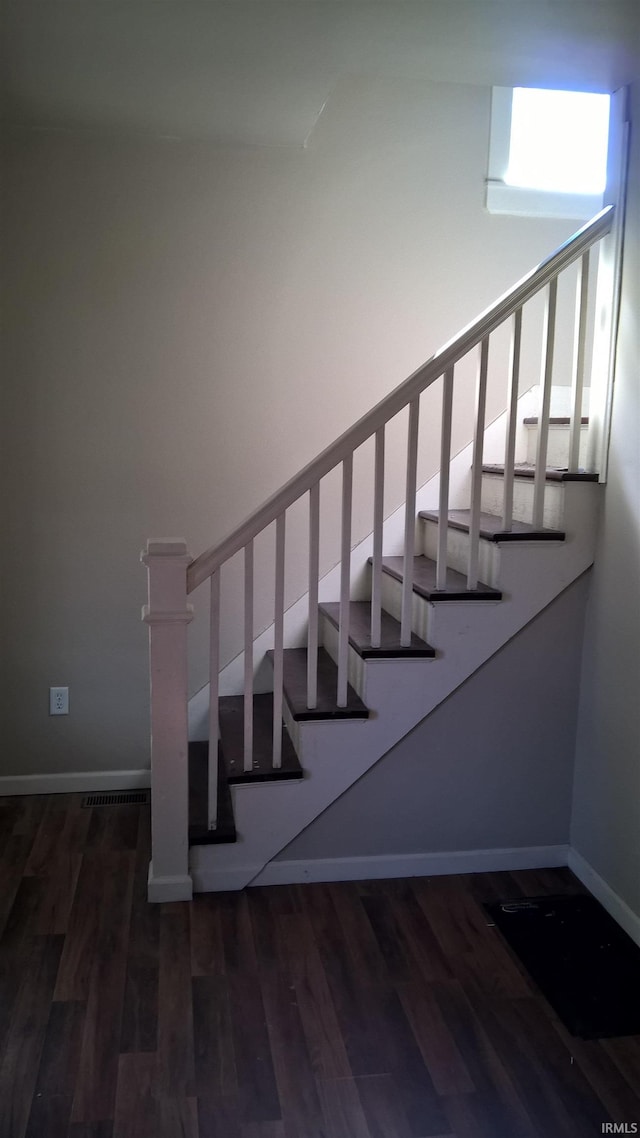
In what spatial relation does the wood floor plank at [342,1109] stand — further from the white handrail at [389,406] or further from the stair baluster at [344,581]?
the white handrail at [389,406]

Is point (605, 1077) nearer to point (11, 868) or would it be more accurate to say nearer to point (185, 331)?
point (11, 868)

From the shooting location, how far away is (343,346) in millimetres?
3104

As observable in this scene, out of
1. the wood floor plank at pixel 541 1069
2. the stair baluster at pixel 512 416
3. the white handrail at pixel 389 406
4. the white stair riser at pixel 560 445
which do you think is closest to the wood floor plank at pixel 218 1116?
the wood floor plank at pixel 541 1069

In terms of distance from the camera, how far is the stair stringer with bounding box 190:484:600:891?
2.45 metres

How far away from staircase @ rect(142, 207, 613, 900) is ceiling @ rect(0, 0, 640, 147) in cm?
49

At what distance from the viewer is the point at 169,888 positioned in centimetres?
241

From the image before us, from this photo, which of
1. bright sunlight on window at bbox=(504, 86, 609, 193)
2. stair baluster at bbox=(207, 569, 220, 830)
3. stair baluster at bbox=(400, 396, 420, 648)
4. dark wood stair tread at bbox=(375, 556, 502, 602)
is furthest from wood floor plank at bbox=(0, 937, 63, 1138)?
bright sunlight on window at bbox=(504, 86, 609, 193)

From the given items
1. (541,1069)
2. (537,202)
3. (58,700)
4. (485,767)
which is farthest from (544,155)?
(541,1069)

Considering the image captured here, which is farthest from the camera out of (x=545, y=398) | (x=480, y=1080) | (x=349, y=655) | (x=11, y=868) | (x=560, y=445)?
(x=560, y=445)

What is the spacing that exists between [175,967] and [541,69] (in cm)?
254

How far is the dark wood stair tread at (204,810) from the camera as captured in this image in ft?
7.95

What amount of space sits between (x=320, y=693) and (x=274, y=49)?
5.92ft

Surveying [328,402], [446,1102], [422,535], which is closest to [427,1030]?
[446,1102]

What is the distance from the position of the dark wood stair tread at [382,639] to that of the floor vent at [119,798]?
3.20ft
